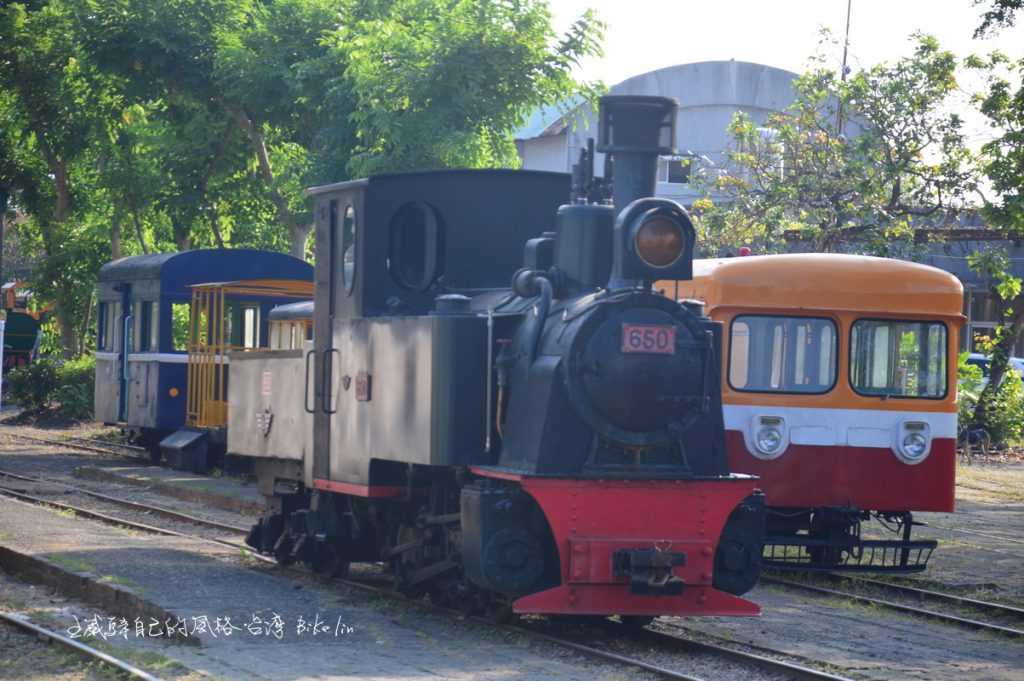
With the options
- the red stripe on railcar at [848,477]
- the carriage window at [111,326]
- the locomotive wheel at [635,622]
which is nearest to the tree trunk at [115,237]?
the carriage window at [111,326]

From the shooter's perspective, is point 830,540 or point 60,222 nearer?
point 830,540

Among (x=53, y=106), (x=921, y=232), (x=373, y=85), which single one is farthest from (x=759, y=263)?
(x=53, y=106)

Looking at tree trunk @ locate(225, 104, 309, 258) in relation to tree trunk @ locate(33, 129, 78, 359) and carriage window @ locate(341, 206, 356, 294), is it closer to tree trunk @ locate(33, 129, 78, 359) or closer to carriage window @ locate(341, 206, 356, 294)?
tree trunk @ locate(33, 129, 78, 359)

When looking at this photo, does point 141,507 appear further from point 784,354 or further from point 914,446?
point 914,446

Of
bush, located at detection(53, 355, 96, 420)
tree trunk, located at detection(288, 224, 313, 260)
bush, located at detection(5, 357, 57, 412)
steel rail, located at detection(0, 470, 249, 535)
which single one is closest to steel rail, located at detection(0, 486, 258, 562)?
steel rail, located at detection(0, 470, 249, 535)

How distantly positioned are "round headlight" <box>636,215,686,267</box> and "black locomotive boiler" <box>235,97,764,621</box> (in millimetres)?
13

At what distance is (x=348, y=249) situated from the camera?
35.3ft

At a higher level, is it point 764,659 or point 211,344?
point 211,344

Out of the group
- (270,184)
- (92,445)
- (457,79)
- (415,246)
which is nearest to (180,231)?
(92,445)

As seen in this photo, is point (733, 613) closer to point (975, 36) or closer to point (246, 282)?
point (975, 36)

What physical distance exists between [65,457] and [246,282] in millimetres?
5140

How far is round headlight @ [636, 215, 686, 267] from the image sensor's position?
29.1ft

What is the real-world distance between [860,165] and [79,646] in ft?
66.6

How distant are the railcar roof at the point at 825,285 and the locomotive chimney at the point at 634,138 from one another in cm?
351
